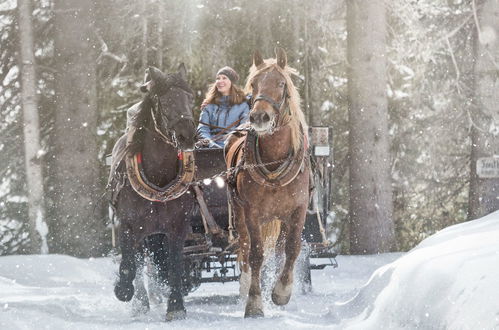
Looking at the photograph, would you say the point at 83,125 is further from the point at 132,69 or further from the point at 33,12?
the point at 33,12

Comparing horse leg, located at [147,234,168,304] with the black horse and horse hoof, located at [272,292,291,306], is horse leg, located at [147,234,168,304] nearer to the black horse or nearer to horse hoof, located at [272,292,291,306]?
the black horse

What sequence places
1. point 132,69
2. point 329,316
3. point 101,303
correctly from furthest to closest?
point 132,69, point 101,303, point 329,316

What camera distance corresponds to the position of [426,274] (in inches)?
218

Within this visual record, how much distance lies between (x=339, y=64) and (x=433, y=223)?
147 inches

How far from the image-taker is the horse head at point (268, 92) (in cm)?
670

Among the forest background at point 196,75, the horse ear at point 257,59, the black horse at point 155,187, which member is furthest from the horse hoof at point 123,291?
the forest background at point 196,75

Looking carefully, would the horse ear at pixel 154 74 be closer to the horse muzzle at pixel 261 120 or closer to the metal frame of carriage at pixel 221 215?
the horse muzzle at pixel 261 120

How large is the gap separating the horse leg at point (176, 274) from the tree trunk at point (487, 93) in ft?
24.5

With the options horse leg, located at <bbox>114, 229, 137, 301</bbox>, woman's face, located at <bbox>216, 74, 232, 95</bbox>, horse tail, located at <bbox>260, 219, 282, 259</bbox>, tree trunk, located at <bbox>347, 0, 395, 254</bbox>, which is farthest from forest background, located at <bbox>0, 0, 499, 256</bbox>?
horse leg, located at <bbox>114, 229, 137, 301</bbox>

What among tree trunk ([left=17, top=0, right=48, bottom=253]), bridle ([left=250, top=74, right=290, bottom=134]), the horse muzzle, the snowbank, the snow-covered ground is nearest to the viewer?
the snowbank

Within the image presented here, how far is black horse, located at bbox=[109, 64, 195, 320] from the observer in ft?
23.9

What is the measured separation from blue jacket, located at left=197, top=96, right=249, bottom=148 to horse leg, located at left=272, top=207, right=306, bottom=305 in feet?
6.81

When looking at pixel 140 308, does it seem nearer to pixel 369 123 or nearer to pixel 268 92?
pixel 268 92

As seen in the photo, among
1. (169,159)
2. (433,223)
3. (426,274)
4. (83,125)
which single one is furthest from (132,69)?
(426,274)
